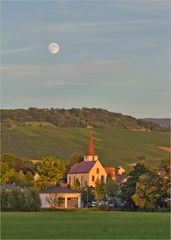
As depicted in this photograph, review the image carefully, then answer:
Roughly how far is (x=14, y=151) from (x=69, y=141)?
614 inches

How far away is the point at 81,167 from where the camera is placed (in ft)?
488

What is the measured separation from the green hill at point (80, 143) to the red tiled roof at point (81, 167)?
14071 millimetres

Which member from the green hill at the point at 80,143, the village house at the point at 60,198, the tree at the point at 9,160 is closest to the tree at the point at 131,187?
the village house at the point at 60,198

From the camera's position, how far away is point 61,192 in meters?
115

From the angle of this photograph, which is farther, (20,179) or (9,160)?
(9,160)

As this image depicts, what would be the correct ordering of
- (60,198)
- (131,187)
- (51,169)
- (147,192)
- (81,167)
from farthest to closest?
(81,167) → (51,169) → (60,198) → (131,187) → (147,192)

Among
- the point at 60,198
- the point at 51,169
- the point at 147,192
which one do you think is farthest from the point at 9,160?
the point at 147,192

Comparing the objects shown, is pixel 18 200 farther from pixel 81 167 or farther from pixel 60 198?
pixel 81 167

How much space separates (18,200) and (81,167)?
204 ft

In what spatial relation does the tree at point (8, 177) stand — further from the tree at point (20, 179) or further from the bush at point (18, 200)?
the bush at point (18, 200)

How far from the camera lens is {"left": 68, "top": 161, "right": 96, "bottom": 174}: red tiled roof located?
147 m

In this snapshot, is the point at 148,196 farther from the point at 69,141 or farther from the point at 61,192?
the point at 69,141

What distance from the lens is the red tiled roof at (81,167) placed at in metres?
147

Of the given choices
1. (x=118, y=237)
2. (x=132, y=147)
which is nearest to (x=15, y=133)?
(x=132, y=147)
